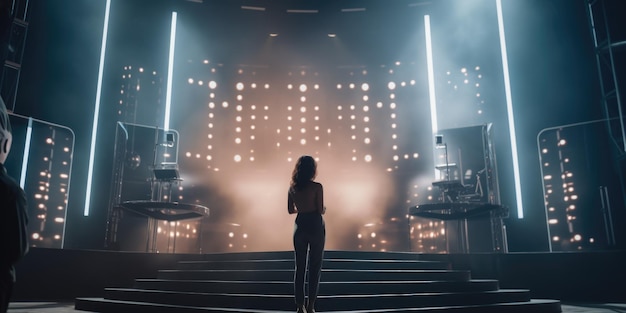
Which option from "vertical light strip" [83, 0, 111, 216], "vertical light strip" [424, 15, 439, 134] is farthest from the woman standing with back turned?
"vertical light strip" [424, 15, 439, 134]

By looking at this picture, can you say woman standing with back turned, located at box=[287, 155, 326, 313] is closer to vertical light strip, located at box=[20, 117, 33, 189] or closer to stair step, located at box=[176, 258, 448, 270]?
stair step, located at box=[176, 258, 448, 270]

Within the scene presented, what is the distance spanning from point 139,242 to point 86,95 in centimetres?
324

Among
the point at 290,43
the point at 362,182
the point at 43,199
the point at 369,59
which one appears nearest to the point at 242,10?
the point at 290,43

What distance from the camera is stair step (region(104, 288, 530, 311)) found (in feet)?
13.7

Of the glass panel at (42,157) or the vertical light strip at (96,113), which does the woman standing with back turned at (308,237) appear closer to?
the glass panel at (42,157)

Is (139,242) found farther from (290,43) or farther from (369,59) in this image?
(369,59)

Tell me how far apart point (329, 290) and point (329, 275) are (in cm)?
39

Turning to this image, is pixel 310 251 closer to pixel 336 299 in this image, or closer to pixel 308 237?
pixel 308 237

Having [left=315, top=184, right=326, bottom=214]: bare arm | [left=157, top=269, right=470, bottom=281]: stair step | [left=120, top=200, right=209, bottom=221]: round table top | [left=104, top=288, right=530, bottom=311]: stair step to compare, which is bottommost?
[left=104, top=288, right=530, bottom=311]: stair step

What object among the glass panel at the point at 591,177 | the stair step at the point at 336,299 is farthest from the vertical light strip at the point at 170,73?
the glass panel at the point at 591,177

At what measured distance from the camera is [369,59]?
1167 cm

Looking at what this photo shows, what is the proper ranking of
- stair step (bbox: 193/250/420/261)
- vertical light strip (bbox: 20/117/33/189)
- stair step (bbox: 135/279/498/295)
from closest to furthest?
stair step (bbox: 135/279/498/295), stair step (bbox: 193/250/420/261), vertical light strip (bbox: 20/117/33/189)

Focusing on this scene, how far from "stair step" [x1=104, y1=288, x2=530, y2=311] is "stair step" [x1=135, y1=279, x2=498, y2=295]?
0.13 meters

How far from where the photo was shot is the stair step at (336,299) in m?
4.18
